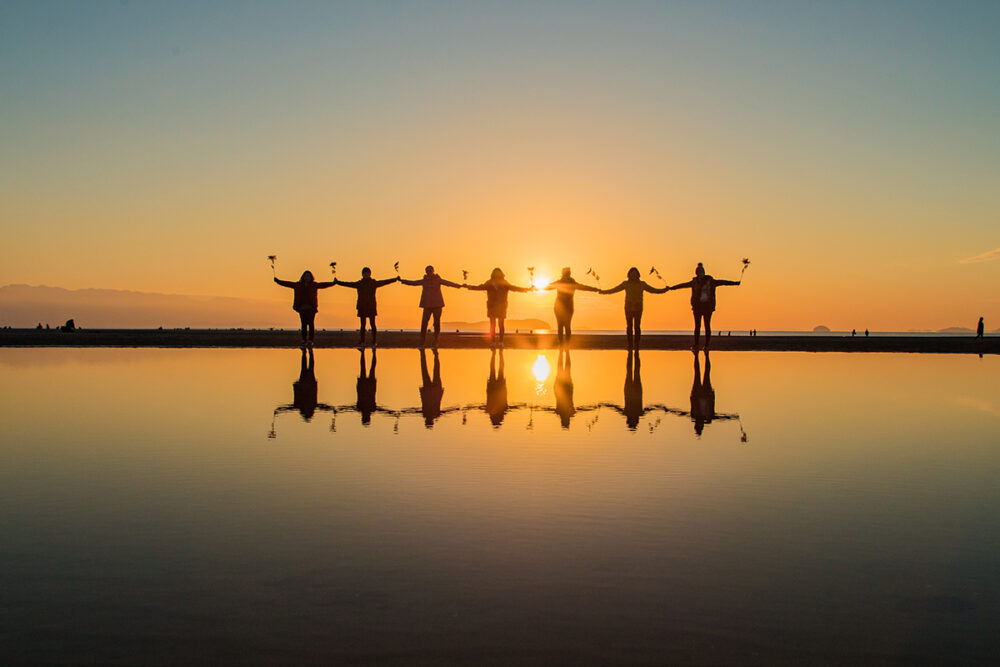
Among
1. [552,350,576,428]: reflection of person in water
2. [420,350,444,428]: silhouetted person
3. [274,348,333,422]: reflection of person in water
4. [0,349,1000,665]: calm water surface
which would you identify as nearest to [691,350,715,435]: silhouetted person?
[0,349,1000,665]: calm water surface

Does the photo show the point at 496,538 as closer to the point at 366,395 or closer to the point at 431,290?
the point at 366,395

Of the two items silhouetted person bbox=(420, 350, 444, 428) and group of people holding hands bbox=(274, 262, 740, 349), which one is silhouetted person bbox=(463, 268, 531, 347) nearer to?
group of people holding hands bbox=(274, 262, 740, 349)

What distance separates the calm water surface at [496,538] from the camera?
10.9 ft

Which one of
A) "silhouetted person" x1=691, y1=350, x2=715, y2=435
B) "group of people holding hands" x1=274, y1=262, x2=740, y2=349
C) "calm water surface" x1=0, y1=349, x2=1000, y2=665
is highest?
"group of people holding hands" x1=274, y1=262, x2=740, y2=349

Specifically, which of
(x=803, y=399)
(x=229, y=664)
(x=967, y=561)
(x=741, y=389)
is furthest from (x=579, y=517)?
(x=741, y=389)

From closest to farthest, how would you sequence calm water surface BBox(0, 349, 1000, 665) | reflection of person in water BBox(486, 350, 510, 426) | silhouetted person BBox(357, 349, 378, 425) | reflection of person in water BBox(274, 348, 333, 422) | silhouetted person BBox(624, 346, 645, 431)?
calm water surface BBox(0, 349, 1000, 665)
silhouetted person BBox(624, 346, 645, 431)
reflection of person in water BBox(486, 350, 510, 426)
silhouetted person BBox(357, 349, 378, 425)
reflection of person in water BBox(274, 348, 333, 422)

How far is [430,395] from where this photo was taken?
1359cm

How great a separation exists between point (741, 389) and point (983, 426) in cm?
505

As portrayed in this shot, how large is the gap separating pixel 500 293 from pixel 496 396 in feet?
47.9

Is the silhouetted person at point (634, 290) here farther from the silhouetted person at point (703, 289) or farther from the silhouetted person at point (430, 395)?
the silhouetted person at point (430, 395)

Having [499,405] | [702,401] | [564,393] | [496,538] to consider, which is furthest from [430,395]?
[496,538]

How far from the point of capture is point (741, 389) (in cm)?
1506

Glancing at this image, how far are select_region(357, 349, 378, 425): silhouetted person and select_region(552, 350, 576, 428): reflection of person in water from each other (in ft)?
8.55

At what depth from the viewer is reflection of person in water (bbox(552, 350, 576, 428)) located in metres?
10.9
